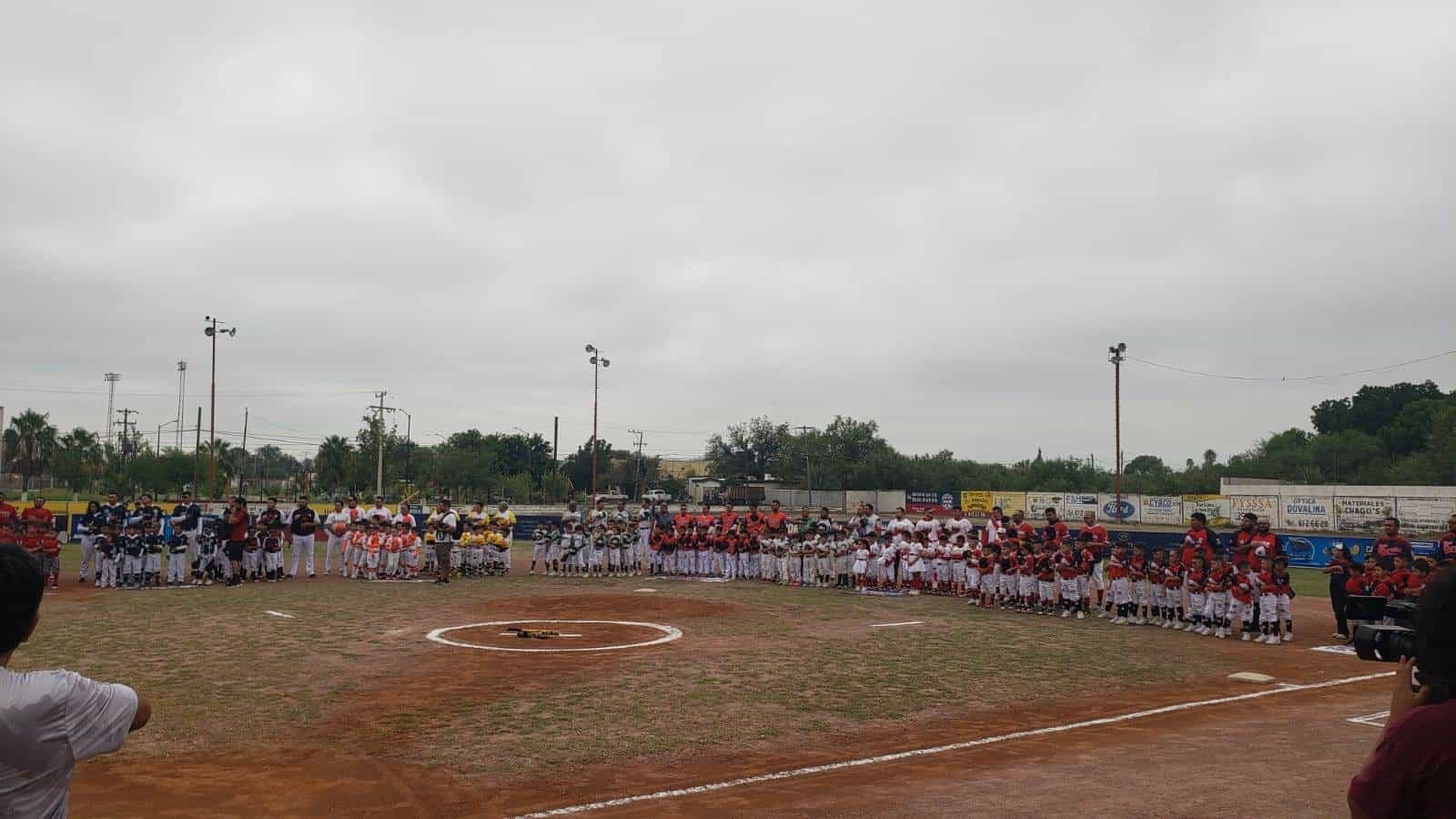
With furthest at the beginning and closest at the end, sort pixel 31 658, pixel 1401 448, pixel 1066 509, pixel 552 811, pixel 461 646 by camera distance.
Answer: pixel 1401 448, pixel 1066 509, pixel 461 646, pixel 31 658, pixel 552 811

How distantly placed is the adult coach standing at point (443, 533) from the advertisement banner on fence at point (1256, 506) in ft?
131

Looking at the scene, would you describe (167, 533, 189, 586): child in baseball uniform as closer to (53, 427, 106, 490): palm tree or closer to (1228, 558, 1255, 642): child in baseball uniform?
(1228, 558, 1255, 642): child in baseball uniform

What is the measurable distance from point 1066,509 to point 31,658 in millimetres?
55773

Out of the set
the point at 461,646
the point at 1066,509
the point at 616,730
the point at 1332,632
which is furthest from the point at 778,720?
the point at 1066,509

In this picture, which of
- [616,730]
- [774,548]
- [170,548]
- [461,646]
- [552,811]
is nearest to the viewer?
[552,811]

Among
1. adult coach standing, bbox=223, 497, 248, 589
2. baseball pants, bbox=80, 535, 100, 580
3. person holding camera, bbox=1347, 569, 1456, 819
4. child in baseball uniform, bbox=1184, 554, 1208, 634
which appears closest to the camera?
person holding camera, bbox=1347, 569, 1456, 819

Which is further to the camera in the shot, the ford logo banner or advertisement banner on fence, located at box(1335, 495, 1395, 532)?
the ford logo banner

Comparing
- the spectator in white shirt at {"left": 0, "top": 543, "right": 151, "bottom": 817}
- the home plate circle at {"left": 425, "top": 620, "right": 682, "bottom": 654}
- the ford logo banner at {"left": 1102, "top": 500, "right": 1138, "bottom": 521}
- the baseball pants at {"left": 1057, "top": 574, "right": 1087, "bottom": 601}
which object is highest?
the spectator in white shirt at {"left": 0, "top": 543, "right": 151, "bottom": 817}

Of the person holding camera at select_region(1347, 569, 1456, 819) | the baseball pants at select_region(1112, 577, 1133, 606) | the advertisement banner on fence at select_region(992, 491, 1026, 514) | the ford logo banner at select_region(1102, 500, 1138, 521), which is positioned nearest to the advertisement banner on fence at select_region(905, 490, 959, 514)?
the advertisement banner on fence at select_region(992, 491, 1026, 514)

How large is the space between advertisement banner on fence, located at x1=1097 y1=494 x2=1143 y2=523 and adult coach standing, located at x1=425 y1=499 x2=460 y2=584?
137 feet

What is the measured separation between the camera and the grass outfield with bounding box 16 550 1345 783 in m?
9.56

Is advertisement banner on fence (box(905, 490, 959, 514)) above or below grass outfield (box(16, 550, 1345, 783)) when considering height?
above

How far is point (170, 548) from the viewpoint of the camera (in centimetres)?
2388

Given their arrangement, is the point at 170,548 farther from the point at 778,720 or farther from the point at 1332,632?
the point at 1332,632
